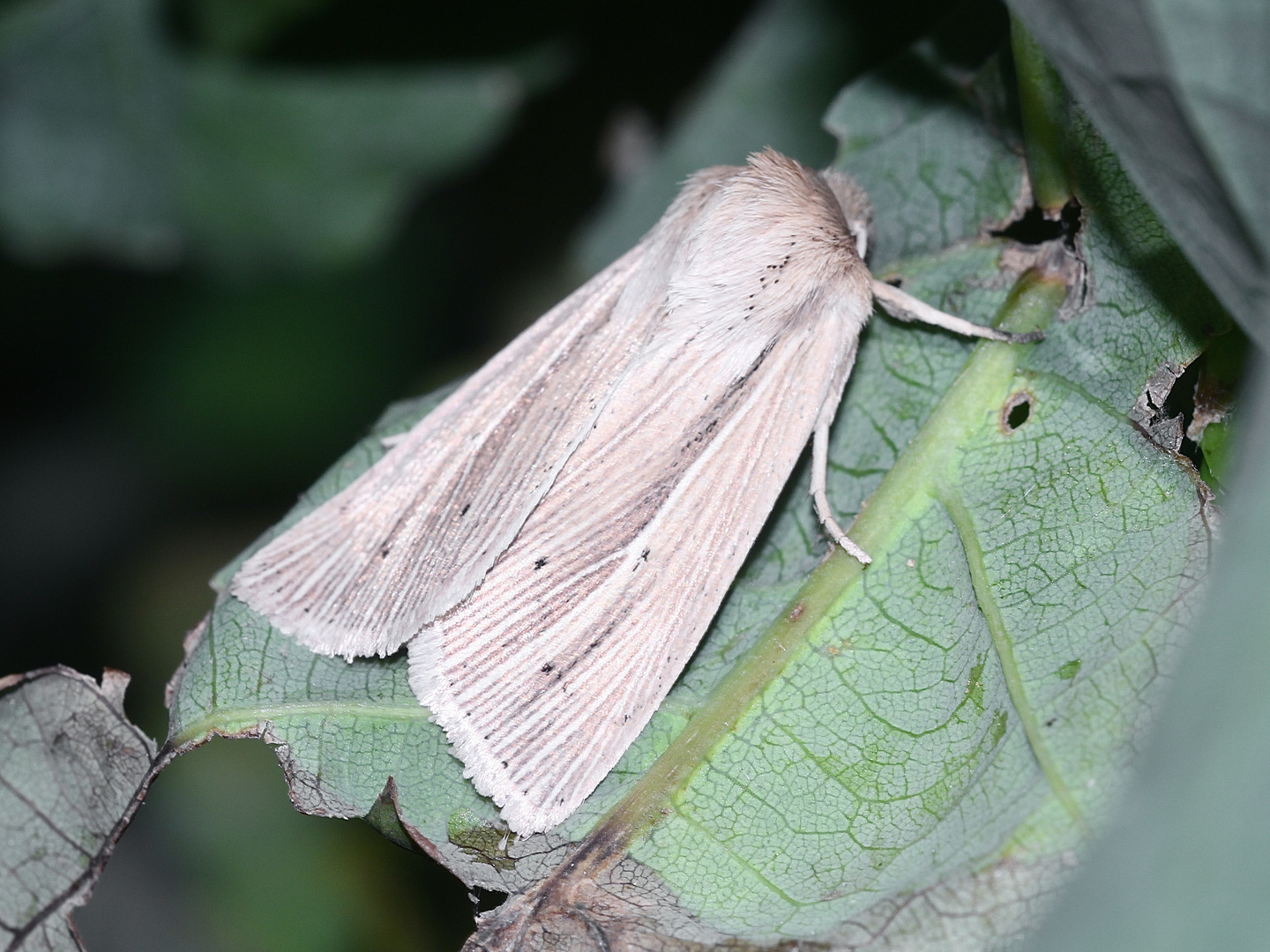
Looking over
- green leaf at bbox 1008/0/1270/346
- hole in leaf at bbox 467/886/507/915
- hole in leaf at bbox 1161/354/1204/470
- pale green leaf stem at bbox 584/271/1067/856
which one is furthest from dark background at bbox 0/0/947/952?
green leaf at bbox 1008/0/1270/346

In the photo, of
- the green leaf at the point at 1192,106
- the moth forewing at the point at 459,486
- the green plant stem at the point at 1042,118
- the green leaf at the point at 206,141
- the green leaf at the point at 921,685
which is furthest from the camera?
the green leaf at the point at 206,141

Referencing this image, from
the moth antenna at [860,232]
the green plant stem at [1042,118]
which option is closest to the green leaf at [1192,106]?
the green plant stem at [1042,118]

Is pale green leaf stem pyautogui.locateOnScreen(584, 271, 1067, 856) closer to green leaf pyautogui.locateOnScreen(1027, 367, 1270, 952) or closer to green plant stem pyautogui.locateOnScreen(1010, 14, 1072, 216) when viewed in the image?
green plant stem pyautogui.locateOnScreen(1010, 14, 1072, 216)

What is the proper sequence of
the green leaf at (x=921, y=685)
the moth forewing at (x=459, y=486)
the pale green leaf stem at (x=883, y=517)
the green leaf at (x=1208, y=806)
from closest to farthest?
the green leaf at (x=1208, y=806)
the green leaf at (x=921, y=685)
the pale green leaf stem at (x=883, y=517)
the moth forewing at (x=459, y=486)

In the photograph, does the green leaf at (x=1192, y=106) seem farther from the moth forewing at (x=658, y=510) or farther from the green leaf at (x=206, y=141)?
the green leaf at (x=206, y=141)

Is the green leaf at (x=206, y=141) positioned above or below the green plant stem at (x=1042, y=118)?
below

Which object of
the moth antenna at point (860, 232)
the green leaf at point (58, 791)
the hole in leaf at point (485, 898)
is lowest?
the green leaf at point (58, 791)

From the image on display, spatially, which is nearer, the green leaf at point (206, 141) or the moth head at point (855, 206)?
the moth head at point (855, 206)
